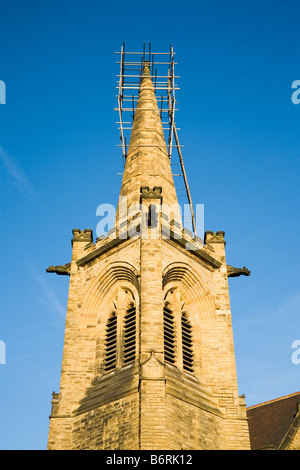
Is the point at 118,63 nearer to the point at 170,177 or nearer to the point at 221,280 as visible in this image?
the point at 170,177

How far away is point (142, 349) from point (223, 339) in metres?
3.21

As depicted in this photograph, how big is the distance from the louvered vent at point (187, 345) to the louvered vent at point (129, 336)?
147 cm

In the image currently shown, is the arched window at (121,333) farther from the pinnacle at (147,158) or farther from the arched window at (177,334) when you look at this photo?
the pinnacle at (147,158)

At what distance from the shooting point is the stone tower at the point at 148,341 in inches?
752

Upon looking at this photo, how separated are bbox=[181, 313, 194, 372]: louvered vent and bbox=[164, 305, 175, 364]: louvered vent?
400 mm

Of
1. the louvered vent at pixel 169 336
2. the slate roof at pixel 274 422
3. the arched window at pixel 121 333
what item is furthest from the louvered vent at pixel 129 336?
the slate roof at pixel 274 422

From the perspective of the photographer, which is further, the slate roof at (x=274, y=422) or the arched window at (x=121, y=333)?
the slate roof at (x=274, y=422)

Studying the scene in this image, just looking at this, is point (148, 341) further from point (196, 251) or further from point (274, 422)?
point (274, 422)

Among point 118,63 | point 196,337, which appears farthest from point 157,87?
point 196,337

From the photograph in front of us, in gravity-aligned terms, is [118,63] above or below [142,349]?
above
